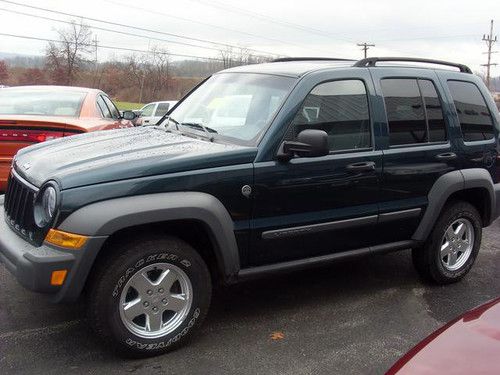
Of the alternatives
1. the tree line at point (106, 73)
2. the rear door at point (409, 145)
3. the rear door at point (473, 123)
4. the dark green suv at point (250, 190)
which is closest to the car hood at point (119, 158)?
the dark green suv at point (250, 190)

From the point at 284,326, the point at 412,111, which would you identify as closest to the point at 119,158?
the point at 284,326

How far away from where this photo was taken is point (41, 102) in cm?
690

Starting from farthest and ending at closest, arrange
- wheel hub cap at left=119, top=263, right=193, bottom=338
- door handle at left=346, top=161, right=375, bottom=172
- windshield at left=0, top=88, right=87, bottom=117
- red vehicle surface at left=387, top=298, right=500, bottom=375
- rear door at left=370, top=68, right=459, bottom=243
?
windshield at left=0, top=88, right=87, bottom=117, rear door at left=370, top=68, right=459, bottom=243, door handle at left=346, top=161, right=375, bottom=172, wheel hub cap at left=119, top=263, right=193, bottom=338, red vehicle surface at left=387, top=298, right=500, bottom=375

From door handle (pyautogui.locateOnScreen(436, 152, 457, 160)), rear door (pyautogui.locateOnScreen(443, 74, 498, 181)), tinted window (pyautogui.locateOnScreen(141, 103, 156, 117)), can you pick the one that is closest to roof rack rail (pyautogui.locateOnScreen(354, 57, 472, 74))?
rear door (pyautogui.locateOnScreen(443, 74, 498, 181))

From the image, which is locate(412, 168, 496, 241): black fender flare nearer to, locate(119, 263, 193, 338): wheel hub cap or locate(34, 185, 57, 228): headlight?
locate(119, 263, 193, 338): wheel hub cap

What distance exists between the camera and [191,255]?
3414mm

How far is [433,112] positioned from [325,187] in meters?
1.38

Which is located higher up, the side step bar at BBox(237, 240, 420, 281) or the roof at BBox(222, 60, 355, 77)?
the roof at BBox(222, 60, 355, 77)

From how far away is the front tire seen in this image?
318 centimetres

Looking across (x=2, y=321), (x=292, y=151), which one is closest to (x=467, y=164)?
(x=292, y=151)

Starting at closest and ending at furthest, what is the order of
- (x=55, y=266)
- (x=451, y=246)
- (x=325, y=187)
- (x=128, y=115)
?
(x=55, y=266) < (x=325, y=187) < (x=451, y=246) < (x=128, y=115)

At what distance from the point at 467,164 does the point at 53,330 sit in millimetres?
3519

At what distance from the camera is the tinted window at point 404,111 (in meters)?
4.26

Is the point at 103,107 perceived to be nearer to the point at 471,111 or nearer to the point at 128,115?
the point at 128,115
